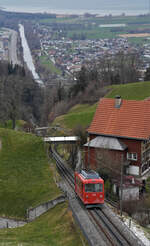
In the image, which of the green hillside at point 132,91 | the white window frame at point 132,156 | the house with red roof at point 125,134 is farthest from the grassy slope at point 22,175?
the green hillside at point 132,91

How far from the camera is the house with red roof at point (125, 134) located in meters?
53.1

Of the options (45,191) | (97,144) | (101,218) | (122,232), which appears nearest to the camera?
(122,232)

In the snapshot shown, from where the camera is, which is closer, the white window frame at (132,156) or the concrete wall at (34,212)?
the concrete wall at (34,212)

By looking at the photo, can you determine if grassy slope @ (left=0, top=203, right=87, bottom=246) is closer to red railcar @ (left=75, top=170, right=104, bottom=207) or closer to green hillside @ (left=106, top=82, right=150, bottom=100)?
red railcar @ (left=75, top=170, right=104, bottom=207)

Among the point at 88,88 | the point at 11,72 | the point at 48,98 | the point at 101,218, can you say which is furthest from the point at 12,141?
the point at 11,72

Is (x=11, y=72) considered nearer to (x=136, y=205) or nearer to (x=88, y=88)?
(x=88, y=88)

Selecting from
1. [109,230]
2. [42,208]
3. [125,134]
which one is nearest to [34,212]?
[42,208]

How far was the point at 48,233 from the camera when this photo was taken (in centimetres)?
3012

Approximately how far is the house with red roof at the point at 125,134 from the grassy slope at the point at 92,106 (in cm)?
2043

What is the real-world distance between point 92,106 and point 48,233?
6331 centimetres

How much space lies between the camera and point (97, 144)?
54562 millimetres

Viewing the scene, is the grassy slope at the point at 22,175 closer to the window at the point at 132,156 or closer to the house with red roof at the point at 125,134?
the house with red roof at the point at 125,134

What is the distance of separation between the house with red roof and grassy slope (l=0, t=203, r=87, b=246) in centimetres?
1917

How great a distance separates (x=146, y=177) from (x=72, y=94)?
5968 cm
